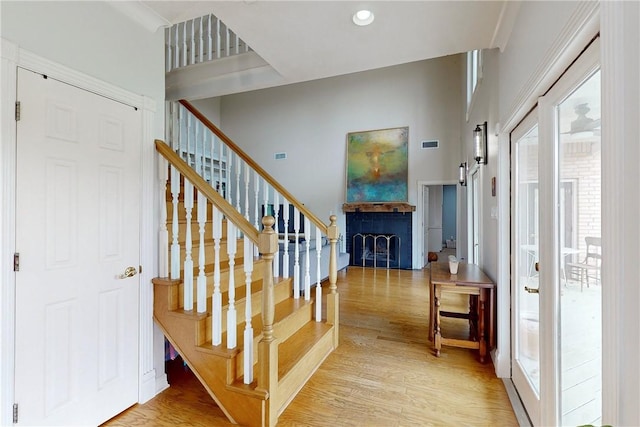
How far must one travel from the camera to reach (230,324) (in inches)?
76.4

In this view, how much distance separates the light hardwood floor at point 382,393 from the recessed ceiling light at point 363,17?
2711 mm

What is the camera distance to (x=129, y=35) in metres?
2.08

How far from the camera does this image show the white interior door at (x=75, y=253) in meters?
1.58

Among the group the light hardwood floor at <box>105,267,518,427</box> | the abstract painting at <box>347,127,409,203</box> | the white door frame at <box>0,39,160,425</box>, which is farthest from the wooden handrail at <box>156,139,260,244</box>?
the abstract painting at <box>347,127,409,203</box>

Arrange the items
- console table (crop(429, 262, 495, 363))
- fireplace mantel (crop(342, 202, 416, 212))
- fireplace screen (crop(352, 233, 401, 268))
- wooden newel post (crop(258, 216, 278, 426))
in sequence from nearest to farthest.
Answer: wooden newel post (crop(258, 216, 278, 426)) → console table (crop(429, 262, 495, 363)) → fireplace mantel (crop(342, 202, 416, 212)) → fireplace screen (crop(352, 233, 401, 268))

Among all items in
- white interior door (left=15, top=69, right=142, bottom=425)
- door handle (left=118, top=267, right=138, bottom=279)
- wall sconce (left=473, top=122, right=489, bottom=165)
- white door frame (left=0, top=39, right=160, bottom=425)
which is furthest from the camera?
wall sconce (left=473, top=122, right=489, bottom=165)

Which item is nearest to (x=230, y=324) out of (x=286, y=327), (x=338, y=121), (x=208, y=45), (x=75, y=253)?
(x=286, y=327)

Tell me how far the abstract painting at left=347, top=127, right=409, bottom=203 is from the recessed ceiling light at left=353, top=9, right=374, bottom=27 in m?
4.99

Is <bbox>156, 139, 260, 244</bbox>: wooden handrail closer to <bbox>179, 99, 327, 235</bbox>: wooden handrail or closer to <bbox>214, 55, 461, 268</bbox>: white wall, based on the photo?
<bbox>179, 99, 327, 235</bbox>: wooden handrail

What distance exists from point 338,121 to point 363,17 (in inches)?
213

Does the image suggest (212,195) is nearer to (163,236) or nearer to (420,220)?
(163,236)

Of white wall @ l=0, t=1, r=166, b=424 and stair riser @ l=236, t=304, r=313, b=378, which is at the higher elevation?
white wall @ l=0, t=1, r=166, b=424

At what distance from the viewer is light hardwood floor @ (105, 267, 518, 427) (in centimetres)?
194

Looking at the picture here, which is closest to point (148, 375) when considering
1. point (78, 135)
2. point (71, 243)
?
point (71, 243)
